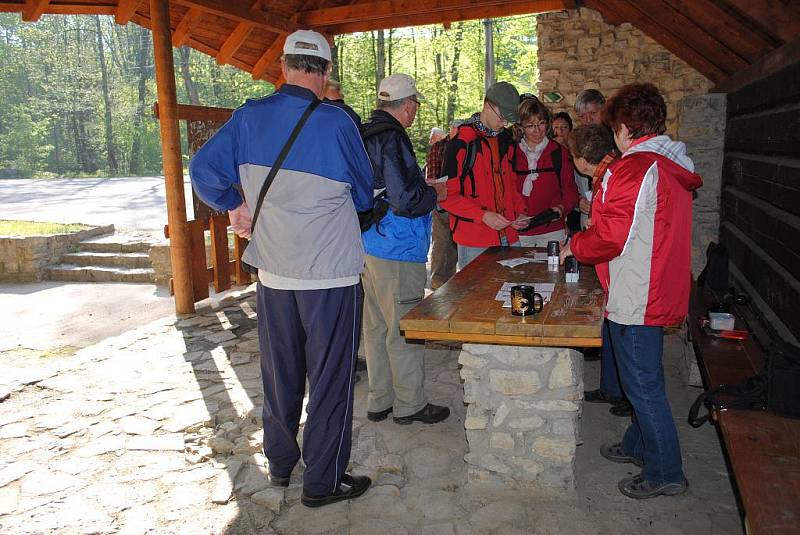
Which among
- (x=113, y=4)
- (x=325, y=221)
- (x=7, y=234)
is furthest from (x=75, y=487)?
(x=7, y=234)

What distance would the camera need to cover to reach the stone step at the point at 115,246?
35.3ft

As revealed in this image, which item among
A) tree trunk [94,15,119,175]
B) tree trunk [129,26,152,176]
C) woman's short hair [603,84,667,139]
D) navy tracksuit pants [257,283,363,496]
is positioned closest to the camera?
woman's short hair [603,84,667,139]

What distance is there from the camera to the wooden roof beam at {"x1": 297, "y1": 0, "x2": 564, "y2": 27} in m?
7.08

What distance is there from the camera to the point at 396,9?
7320 mm

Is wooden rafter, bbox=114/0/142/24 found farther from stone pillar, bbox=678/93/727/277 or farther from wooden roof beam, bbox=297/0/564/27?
stone pillar, bbox=678/93/727/277

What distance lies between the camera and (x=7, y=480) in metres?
3.36

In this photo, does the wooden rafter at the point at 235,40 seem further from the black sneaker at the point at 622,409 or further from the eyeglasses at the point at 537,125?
the black sneaker at the point at 622,409

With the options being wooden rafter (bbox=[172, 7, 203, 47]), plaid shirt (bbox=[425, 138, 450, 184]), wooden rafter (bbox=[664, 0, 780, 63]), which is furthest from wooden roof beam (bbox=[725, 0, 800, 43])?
wooden rafter (bbox=[172, 7, 203, 47])

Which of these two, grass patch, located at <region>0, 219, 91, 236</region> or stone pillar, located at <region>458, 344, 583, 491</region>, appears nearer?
stone pillar, located at <region>458, 344, 583, 491</region>

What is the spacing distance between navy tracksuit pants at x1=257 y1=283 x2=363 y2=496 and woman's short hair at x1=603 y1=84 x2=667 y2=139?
137 cm

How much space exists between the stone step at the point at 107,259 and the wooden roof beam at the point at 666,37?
7.62m

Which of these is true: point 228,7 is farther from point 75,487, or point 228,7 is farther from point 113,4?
point 75,487

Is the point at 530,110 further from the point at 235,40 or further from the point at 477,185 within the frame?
the point at 235,40

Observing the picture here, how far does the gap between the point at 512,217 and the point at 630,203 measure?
1.66 m
